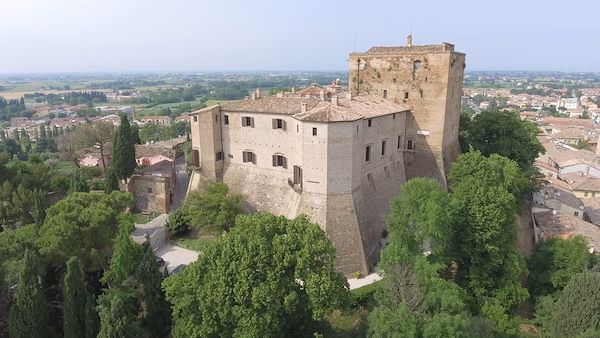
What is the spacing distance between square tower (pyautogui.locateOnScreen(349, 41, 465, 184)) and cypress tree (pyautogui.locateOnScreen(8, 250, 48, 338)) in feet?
94.2

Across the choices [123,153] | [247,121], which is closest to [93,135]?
[123,153]

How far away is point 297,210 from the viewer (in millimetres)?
29391

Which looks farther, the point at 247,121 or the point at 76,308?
the point at 247,121

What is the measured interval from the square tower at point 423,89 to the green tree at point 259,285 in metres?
20.1

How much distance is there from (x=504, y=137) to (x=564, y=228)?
10.8m

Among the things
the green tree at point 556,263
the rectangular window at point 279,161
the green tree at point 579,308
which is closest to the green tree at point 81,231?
the rectangular window at point 279,161

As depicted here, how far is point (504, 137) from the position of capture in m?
42.2

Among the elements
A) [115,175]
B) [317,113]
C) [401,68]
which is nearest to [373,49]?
[401,68]

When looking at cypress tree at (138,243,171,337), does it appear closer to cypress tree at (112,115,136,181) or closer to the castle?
the castle

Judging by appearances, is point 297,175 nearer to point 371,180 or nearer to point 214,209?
point 371,180

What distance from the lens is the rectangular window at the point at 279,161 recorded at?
32062 millimetres

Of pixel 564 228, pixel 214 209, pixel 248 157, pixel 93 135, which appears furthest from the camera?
pixel 93 135

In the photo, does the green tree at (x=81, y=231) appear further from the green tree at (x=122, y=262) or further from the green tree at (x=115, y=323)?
the green tree at (x=115, y=323)

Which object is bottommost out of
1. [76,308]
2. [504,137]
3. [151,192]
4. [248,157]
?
[76,308]
